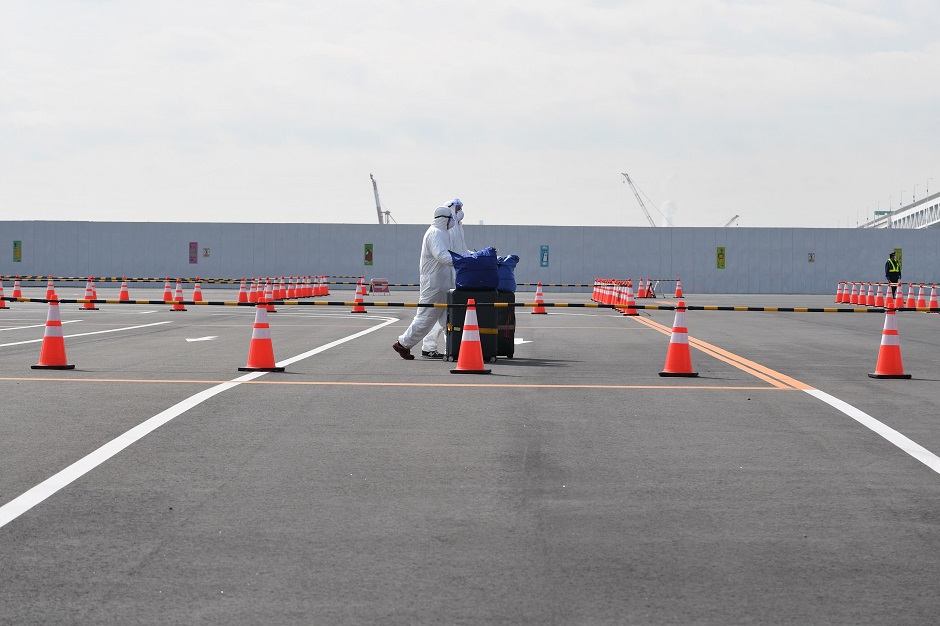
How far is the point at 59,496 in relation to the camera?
708 centimetres

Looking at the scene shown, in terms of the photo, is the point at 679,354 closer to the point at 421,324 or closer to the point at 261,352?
the point at 421,324

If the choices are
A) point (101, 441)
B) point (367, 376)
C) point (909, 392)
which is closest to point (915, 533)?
point (101, 441)

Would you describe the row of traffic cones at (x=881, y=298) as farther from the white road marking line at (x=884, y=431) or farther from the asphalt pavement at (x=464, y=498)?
the white road marking line at (x=884, y=431)

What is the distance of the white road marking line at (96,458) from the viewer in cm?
679

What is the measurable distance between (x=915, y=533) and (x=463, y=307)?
10573mm

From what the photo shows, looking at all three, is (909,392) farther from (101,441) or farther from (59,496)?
(59,496)

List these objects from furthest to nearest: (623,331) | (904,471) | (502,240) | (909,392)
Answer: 1. (502,240)
2. (623,331)
3. (909,392)
4. (904,471)

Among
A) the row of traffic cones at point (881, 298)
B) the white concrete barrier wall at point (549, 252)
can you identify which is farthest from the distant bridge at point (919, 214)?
the row of traffic cones at point (881, 298)

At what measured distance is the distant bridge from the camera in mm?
131000

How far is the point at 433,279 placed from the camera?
56.9 feet

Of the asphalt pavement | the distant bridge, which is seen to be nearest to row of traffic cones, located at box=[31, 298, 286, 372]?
the asphalt pavement

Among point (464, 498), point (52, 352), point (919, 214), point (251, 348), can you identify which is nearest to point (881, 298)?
point (251, 348)

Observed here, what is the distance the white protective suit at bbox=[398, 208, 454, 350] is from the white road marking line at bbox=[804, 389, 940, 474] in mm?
5748

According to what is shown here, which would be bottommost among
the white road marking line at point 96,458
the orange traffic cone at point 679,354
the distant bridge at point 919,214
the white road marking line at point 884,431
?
the white road marking line at point 96,458
